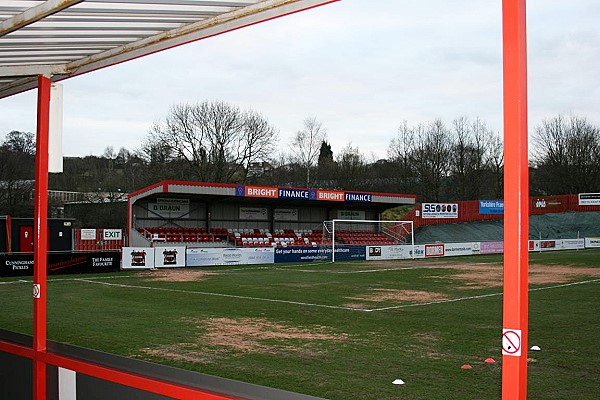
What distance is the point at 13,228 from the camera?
35219 mm

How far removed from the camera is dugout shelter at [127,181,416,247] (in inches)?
1610

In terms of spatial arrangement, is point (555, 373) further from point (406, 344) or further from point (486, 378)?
point (406, 344)

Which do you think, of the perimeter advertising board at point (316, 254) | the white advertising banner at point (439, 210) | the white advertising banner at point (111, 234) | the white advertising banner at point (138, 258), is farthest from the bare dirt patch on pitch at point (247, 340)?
the white advertising banner at point (439, 210)

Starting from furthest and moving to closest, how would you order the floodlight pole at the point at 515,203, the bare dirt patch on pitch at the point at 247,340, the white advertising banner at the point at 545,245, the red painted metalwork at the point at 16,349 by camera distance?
the white advertising banner at the point at 545,245 < the bare dirt patch on pitch at the point at 247,340 < the red painted metalwork at the point at 16,349 < the floodlight pole at the point at 515,203

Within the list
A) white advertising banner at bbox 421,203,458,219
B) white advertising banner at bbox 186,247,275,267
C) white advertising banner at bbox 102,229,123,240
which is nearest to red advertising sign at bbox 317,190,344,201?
white advertising banner at bbox 186,247,275,267

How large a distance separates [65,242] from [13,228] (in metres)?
2.86

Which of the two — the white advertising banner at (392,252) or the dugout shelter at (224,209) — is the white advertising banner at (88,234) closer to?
the dugout shelter at (224,209)

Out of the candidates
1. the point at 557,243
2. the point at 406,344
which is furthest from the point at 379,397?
the point at 557,243

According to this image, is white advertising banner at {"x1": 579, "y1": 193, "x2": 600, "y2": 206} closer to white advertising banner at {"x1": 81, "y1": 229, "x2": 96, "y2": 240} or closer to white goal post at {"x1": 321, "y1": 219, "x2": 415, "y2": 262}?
white goal post at {"x1": 321, "y1": 219, "x2": 415, "y2": 262}

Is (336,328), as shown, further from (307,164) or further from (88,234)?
(307,164)

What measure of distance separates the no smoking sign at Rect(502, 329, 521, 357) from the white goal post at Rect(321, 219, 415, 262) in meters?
44.4

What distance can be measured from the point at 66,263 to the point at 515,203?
2932 centimetres

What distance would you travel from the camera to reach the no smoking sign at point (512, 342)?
9.05 feet

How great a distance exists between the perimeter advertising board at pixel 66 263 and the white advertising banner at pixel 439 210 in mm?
34086
